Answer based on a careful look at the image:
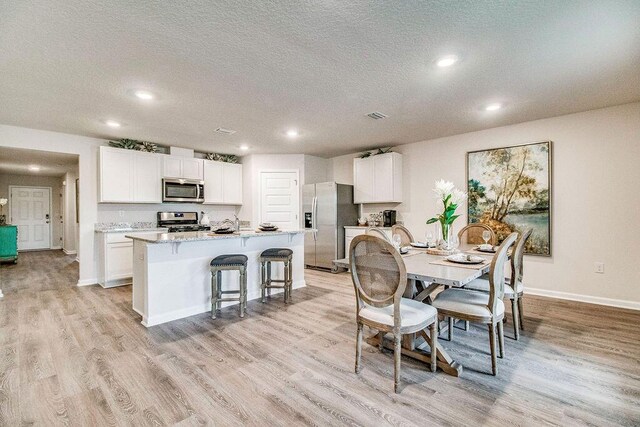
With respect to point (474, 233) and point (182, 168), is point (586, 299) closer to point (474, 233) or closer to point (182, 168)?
point (474, 233)

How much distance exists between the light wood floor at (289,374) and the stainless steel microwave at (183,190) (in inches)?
95.8

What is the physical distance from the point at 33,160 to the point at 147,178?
2.91 metres

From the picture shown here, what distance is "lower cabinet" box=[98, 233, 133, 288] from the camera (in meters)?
4.48

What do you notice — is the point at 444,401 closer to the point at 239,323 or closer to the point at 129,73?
the point at 239,323

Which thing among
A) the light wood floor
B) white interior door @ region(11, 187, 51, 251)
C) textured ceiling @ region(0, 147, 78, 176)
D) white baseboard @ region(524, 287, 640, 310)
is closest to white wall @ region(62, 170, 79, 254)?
textured ceiling @ region(0, 147, 78, 176)

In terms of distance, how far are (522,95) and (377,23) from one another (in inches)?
84.7

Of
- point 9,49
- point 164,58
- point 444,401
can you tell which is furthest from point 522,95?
point 9,49

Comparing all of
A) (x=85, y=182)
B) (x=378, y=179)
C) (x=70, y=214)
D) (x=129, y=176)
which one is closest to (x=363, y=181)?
(x=378, y=179)

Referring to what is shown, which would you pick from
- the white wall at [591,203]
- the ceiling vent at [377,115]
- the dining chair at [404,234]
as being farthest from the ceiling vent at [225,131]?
the white wall at [591,203]

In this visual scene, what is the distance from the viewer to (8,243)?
627cm

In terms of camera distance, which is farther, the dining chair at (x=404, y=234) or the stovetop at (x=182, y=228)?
the stovetop at (x=182, y=228)

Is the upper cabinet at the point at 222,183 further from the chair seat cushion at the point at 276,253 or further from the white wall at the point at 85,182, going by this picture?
the chair seat cushion at the point at 276,253

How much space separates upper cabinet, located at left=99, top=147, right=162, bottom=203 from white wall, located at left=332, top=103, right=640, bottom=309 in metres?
5.63

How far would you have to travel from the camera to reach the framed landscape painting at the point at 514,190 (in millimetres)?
3982
